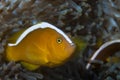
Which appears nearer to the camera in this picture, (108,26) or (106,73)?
(106,73)

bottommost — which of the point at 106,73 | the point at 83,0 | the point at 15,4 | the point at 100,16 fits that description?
the point at 106,73

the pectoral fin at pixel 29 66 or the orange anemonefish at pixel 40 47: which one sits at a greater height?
the orange anemonefish at pixel 40 47

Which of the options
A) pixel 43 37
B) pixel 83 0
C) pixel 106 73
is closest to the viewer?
pixel 43 37

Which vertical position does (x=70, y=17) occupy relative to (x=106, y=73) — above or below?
above

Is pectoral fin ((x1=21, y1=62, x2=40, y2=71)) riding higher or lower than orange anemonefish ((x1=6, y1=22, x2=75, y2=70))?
lower

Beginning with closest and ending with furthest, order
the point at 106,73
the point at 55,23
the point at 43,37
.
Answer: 1. the point at 43,37
2. the point at 106,73
3. the point at 55,23

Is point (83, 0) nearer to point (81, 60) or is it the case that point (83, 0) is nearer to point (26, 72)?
point (81, 60)

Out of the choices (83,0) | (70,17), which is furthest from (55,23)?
(83,0)

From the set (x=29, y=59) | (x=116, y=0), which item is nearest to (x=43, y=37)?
(x=29, y=59)
